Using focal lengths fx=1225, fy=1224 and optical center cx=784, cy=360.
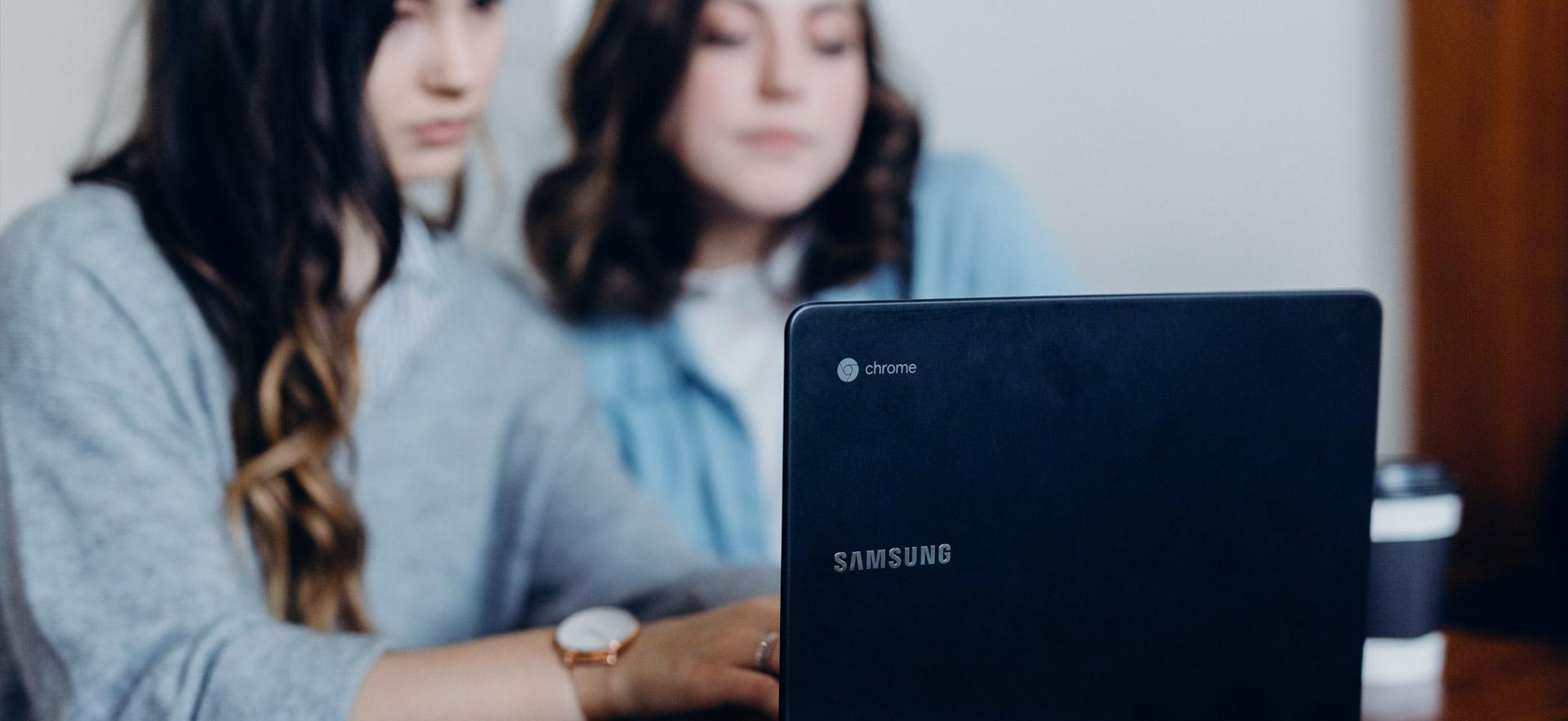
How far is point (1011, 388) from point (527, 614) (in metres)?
0.72

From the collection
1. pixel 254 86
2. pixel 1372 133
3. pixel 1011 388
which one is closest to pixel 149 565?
pixel 254 86

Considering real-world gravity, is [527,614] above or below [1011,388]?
below

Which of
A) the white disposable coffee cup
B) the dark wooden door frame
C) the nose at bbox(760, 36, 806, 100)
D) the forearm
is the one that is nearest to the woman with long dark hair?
the forearm

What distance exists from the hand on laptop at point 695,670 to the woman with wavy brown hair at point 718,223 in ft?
1.55

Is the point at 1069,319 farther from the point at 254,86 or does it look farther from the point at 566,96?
the point at 566,96

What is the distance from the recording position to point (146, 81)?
897 mm

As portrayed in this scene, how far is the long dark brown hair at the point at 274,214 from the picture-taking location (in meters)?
0.88

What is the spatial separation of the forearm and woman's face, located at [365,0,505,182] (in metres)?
0.45

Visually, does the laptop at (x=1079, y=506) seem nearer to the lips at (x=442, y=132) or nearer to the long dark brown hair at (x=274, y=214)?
the long dark brown hair at (x=274, y=214)

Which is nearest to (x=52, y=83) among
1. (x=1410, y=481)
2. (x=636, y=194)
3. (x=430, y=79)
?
(x=430, y=79)

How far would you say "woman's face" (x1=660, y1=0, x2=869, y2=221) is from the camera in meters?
1.19

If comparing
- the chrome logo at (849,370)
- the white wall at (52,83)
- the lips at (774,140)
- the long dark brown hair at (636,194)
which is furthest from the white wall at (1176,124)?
the chrome logo at (849,370)

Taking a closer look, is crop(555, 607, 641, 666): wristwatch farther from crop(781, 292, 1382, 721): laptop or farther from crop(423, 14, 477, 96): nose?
crop(423, 14, 477, 96): nose

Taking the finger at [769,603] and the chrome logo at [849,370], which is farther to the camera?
the finger at [769,603]
